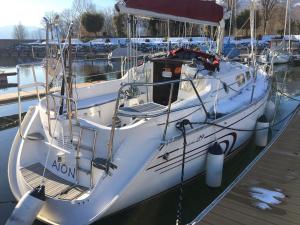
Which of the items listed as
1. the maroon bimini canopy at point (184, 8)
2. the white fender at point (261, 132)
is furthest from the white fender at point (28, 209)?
the white fender at point (261, 132)

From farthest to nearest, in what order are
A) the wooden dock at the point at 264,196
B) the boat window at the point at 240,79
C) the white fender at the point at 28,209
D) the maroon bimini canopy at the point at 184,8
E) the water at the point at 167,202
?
the boat window at the point at 240,79 < the maroon bimini canopy at the point at 184,8 < the water at the point at 167,202 < the wooden dock at the point at 264,196 < the white fender at the point at 28,209

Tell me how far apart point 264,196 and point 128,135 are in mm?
2457

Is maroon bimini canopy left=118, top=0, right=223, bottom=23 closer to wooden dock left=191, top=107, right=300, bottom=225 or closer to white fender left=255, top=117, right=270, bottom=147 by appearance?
white fender left=255, top=117, right=270, bottom=147

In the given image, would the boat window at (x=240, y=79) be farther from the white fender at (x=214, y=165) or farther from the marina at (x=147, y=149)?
the white fender at (x=214, y=165)

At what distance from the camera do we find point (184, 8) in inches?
277

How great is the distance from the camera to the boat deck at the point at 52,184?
489cm

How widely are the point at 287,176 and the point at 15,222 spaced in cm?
462

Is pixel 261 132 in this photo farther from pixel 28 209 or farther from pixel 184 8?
pixel 28 209

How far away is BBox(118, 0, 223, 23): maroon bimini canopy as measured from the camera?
255 inches

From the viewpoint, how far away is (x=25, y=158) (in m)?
5.59

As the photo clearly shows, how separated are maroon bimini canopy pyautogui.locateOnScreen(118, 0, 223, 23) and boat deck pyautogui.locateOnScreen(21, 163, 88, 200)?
3309 mm

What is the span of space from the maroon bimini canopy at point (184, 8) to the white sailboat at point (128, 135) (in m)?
0.02

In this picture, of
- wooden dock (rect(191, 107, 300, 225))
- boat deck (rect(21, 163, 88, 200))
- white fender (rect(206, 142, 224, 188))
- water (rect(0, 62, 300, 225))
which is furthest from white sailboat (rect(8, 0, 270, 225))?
wooden dock (rect(191, 107, 300, 225))

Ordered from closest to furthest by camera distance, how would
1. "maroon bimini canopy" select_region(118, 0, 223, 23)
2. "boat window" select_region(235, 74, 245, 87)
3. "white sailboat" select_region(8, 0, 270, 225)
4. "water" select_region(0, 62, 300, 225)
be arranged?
"white sailboat" select_region(8, 0, 270, 225) < "water" select_region(0, 62, 300, 225) < "maroon bimini canopy" select_region(118, 0, 223, 23) < "boat window" select_region(235, 74, 245, 87)
